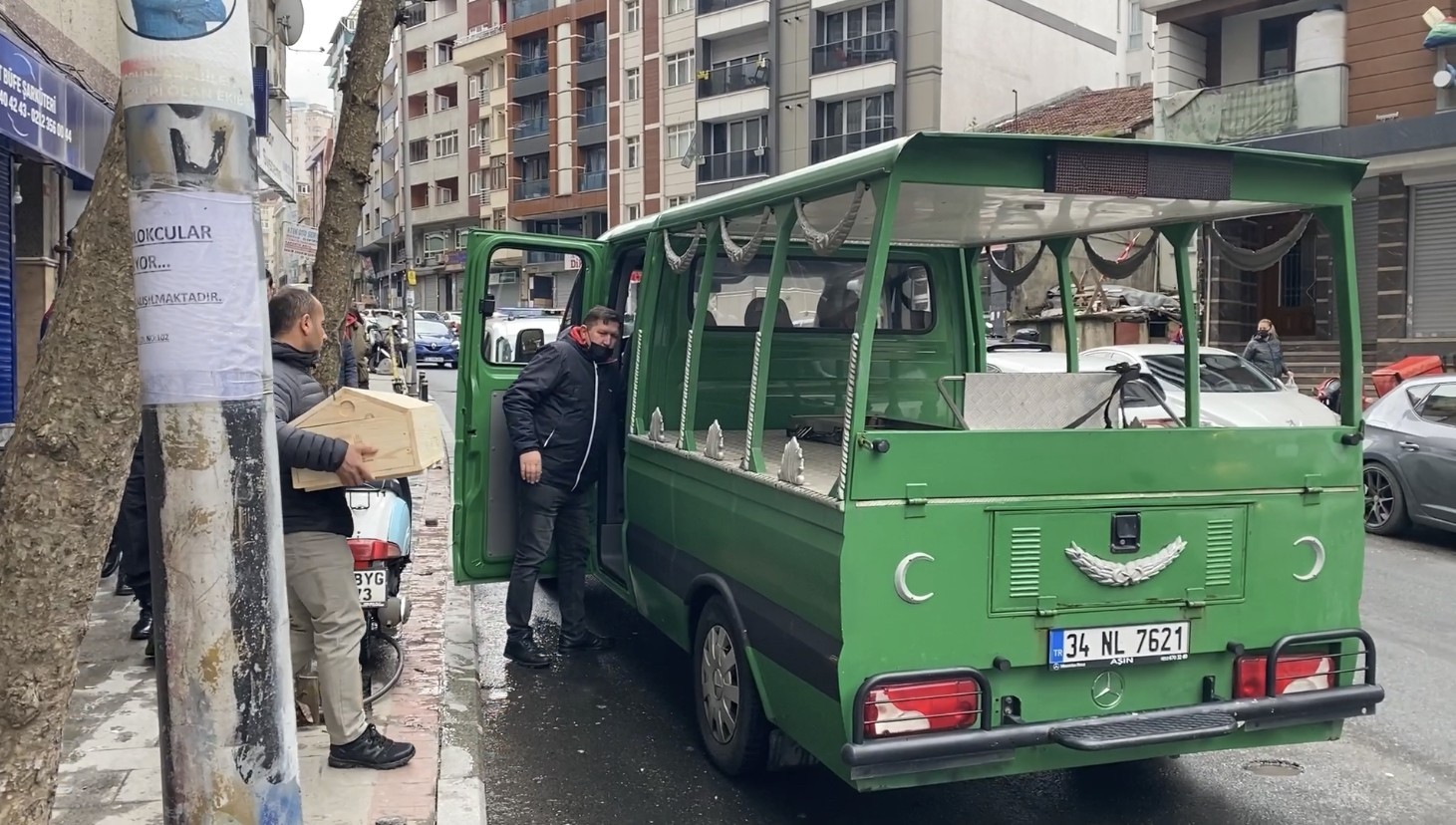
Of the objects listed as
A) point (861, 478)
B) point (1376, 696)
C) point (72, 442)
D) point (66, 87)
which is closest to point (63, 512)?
point (72, 442)

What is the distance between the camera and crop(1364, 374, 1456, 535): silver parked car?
982 centimetres

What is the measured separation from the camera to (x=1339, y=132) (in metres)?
19.1

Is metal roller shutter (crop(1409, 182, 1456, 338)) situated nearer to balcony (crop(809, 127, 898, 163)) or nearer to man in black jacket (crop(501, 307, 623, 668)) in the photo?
man in black jacket (crop(501, 307, 623, 668))

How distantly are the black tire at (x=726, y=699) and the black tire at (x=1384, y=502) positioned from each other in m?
7.64

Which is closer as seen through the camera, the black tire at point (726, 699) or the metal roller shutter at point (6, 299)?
the black tire at point (726, 699)

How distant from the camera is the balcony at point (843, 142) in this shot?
3847 cm

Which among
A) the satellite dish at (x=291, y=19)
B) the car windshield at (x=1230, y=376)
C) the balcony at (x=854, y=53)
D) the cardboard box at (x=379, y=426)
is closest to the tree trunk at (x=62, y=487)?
the cardboard box at (x=379, y=426)

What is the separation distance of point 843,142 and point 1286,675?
1450 inches

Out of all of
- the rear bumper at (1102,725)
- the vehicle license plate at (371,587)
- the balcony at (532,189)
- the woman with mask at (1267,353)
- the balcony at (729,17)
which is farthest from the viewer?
the balcony at (532,189)

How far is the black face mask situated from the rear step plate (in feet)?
10.9

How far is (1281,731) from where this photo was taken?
4.22 m

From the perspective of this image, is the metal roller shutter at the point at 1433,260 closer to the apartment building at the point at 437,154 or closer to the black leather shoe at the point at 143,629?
the black leather shoe at the point at 143,629

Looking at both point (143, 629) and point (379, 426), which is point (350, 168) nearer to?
point (143, 629)

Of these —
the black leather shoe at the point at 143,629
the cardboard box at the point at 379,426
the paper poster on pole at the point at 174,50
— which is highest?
the paper poster on pole at the point at 174,50
